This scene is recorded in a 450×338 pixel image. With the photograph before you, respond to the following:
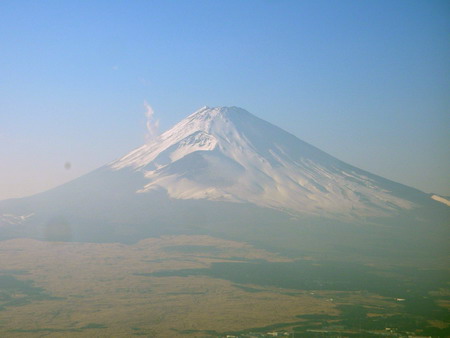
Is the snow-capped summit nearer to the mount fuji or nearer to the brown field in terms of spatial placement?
the mount fuji

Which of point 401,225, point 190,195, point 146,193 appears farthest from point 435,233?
point 146,193

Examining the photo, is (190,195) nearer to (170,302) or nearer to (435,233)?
(435,233)

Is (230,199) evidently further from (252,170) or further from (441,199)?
(441,199)

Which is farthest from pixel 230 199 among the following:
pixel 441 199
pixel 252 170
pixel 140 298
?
pixel 441 199

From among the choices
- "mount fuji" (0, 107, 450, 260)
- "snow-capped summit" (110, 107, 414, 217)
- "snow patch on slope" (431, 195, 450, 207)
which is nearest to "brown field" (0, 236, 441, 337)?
"mount fuji" (0, 107, 450, 260)

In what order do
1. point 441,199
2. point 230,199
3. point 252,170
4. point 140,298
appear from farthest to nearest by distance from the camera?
1. point 441,199
2. point 252,170
3. point 230,199
4. point 140,298

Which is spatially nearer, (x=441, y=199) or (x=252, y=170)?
(x=252, y=170)

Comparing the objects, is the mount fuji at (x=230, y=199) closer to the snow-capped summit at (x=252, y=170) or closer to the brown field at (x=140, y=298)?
Result: the snow-capped summit at (x=252, y=170)
